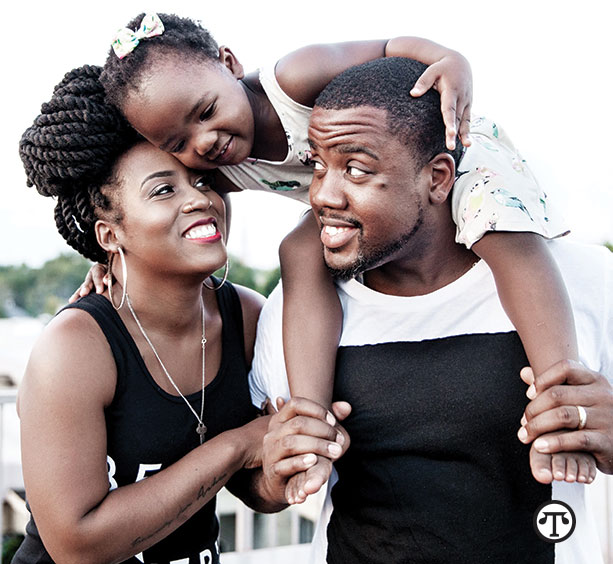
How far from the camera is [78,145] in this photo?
181 centimetres

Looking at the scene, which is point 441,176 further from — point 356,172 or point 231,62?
point 231,62

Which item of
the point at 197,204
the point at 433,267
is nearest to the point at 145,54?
the point at 197,204

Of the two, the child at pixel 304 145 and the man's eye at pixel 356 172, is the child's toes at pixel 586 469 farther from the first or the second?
the man's eye at pixel 356 172

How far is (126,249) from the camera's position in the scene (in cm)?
196

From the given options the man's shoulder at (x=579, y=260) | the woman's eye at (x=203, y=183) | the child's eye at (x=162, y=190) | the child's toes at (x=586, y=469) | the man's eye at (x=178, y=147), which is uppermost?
the man's eye at (x=178, y=147)

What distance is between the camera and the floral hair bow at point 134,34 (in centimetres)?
189

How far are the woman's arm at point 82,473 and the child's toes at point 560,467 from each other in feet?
2.75

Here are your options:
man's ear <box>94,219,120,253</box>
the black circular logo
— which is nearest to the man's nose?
man's ear <box>94,219,120,253</box>

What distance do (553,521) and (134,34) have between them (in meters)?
1.66

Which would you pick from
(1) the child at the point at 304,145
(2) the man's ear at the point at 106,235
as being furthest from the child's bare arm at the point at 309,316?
(2) the man's ear at the point at 106,235

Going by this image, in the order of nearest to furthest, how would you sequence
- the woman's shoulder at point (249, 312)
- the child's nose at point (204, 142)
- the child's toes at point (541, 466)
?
the child's toes at point (541, 466)
the child's nose at point (204, 142)
the woman's shoulder at point (249, 312)

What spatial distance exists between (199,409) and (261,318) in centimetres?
34

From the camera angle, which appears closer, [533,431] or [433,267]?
[533,431]

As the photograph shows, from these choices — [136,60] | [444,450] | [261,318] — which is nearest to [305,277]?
[261,318]
